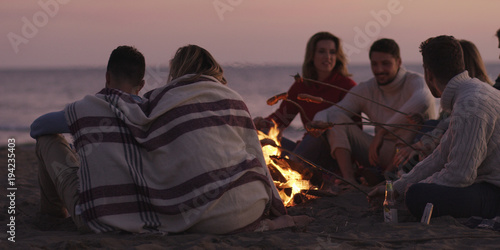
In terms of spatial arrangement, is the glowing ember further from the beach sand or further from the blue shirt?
the blue shirt

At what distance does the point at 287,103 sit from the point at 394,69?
1.50m

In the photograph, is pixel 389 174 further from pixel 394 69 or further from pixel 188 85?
pixel 188 85

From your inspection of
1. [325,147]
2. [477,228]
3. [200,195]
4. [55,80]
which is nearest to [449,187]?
[477,228]

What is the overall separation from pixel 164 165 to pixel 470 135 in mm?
1894

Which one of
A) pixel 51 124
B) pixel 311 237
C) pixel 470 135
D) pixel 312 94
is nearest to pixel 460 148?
pixel 470 135

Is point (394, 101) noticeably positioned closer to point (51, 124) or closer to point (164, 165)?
point (164, 165)

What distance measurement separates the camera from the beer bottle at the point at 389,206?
4008 mm

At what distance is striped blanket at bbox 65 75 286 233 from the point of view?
3.50m

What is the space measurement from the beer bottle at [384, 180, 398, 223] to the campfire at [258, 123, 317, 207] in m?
1.08

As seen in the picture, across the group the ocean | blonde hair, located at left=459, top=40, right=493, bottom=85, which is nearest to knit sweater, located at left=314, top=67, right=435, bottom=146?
blonde hair, located at left=459, top=40, right=493, bottom=85

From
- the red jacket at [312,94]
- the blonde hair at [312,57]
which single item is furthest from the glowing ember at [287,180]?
the blonde hair at [312,57]

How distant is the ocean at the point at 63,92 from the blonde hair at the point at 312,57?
5.89 metres

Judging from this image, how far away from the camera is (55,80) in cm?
4228

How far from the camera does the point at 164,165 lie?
352cm
